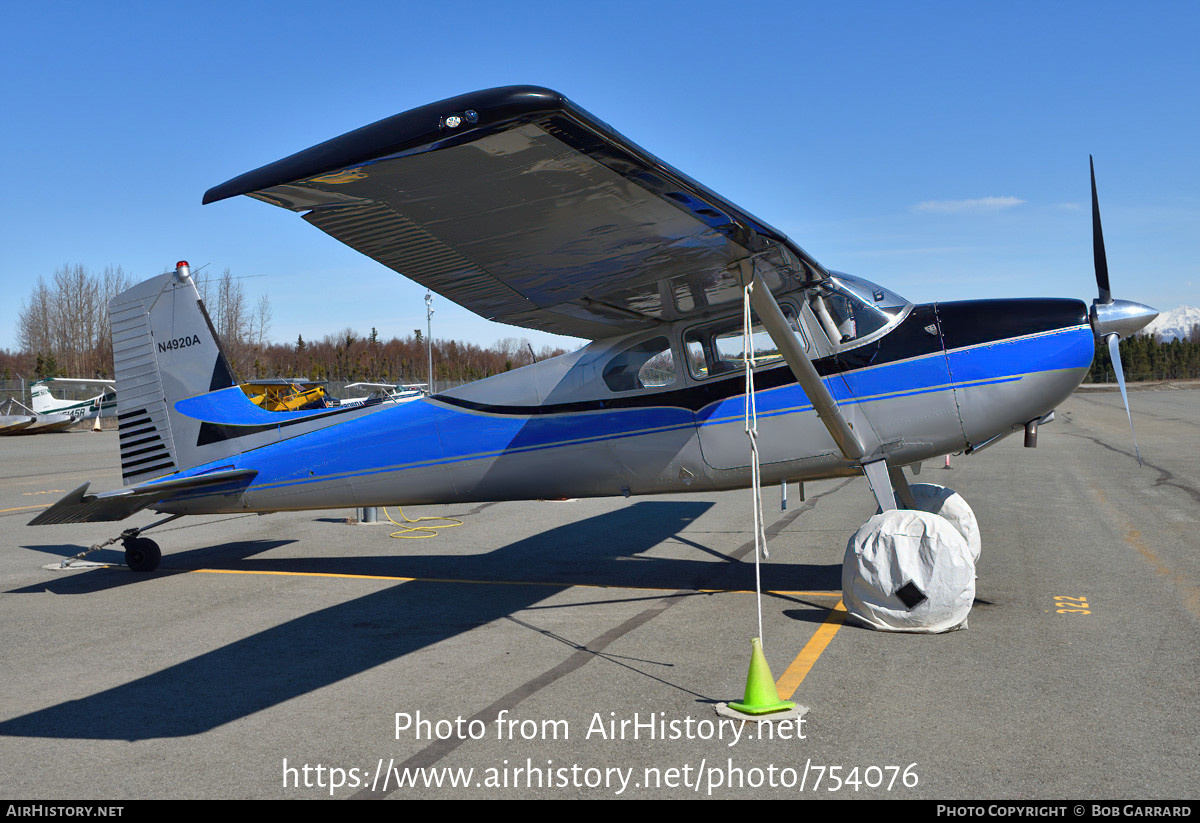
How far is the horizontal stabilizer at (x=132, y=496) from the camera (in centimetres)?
759

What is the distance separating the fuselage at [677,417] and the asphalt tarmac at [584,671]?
1.02 meters

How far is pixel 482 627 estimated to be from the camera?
641 centimetres

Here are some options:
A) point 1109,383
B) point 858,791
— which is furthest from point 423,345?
point 858,791

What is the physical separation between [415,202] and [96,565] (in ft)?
24.3

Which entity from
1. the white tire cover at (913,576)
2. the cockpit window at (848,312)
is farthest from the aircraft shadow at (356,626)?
the cockpit window at (848,312)

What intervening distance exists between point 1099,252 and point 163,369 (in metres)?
8.75

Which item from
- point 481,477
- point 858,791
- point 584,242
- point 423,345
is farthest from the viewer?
point 423,345

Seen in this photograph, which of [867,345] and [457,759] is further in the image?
[867,345]

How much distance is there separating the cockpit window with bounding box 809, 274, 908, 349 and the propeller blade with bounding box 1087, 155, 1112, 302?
4.90ft

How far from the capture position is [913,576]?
5734mm

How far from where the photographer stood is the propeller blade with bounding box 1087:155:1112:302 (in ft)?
21.8

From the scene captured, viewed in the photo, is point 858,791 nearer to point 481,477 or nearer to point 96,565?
point 481,477

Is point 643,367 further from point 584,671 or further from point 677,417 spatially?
point 584,671

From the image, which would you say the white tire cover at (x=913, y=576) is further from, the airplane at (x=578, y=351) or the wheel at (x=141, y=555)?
the wheel at (x=141, y=555)
